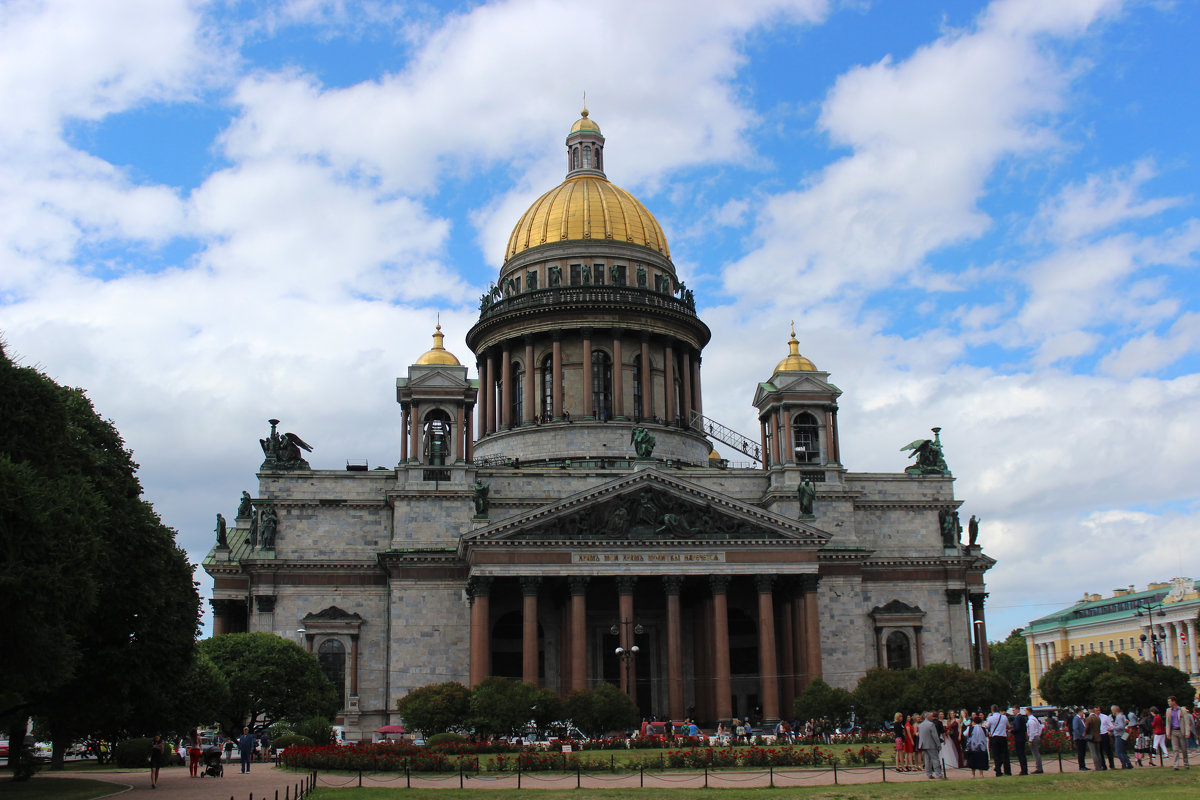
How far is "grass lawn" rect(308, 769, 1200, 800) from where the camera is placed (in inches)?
1079

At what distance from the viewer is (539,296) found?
78625 millimetres

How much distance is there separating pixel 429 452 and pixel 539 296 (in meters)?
15.8

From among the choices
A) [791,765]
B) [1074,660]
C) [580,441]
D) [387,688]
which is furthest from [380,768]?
[1074,660]

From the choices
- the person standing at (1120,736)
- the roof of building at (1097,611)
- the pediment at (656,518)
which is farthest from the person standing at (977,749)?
the roof of building at (1097,611)

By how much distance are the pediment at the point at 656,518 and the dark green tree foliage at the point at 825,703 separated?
791 cm

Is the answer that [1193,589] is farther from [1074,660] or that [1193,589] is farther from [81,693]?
[81,693]

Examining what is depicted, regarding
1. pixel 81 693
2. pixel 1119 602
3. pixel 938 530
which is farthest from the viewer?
pixel 1119 602

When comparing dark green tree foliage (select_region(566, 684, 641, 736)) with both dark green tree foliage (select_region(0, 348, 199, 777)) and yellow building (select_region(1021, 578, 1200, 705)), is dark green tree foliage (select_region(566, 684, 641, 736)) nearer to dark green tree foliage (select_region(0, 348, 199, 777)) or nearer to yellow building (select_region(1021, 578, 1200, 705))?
dark green tree foliage (select_region(0, 348, 199, 777))

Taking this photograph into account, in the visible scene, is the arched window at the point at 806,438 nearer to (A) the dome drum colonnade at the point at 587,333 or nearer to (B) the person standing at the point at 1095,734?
(A) the dome drum colonnade at the point at 587,333

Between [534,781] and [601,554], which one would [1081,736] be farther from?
[601,554]

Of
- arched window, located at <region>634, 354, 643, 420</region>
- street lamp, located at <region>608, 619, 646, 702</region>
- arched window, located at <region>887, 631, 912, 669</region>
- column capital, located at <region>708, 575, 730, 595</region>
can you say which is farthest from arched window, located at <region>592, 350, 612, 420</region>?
arched window, located at <region>887, 631, 912, 669</region>

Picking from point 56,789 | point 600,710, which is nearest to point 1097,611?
point 600,710

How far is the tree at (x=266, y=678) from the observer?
5428cm

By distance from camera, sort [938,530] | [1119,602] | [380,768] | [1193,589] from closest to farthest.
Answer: [380,768]
[938,530]
[1193,589]
[1119,602]
